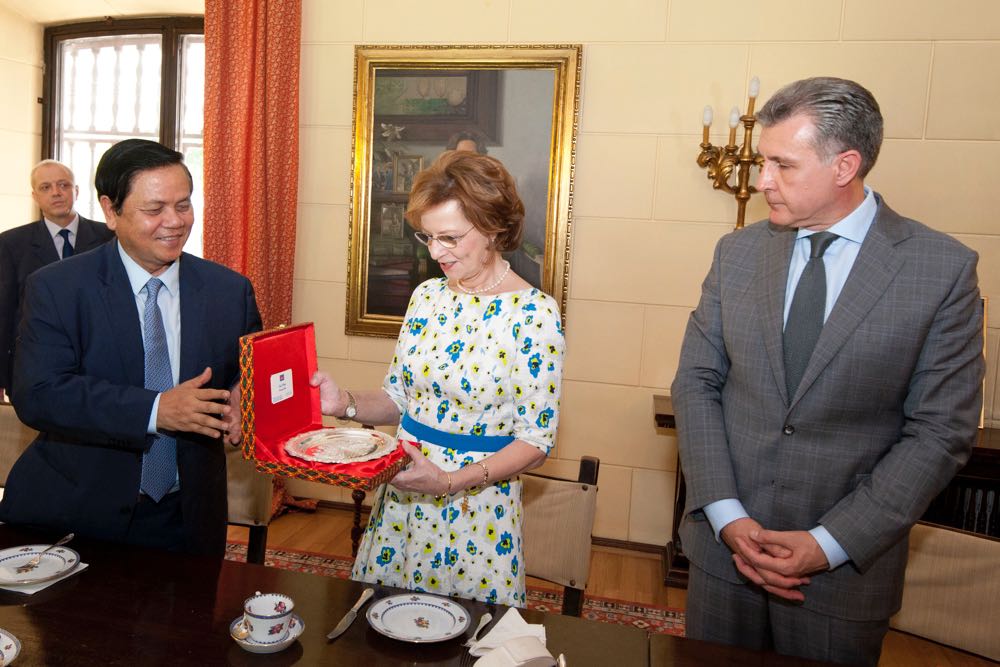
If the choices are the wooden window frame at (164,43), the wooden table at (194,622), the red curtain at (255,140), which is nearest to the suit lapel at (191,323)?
the wooden table at (194,622)

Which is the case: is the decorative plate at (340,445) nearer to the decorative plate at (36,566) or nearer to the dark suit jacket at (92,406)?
the dark suit jacket at (92,406)

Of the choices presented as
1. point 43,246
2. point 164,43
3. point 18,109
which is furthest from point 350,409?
point 18,109

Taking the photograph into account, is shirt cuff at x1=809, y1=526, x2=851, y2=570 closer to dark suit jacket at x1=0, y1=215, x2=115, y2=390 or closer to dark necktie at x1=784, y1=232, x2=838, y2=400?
dark necktie at x1=784, y1=232, x2=838, y2=400

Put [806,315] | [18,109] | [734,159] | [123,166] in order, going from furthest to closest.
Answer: [18,109] < [734,159] < [123,166] < [806,315]

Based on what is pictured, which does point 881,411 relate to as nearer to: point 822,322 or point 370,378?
point 822,322

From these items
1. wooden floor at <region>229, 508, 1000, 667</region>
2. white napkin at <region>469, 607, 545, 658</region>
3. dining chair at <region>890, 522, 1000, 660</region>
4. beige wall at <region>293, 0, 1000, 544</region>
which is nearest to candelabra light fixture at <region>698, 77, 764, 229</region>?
beige wall at <region>293, 0, 1000, 544</region>

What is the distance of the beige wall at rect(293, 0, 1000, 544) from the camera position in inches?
145

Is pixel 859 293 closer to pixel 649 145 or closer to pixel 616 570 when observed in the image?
pixel 649 145

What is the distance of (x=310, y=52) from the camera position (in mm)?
4367

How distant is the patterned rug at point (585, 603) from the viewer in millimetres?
3396

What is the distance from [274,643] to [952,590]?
137 cm

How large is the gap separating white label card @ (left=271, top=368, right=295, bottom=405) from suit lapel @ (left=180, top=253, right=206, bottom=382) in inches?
13.3

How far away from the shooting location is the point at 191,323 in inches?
80.4

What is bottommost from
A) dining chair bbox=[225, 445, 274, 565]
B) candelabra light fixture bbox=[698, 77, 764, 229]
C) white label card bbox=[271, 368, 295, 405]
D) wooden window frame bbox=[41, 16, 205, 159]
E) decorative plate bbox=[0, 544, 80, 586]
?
dining chair bbox=[225, 445, 274, 565]
